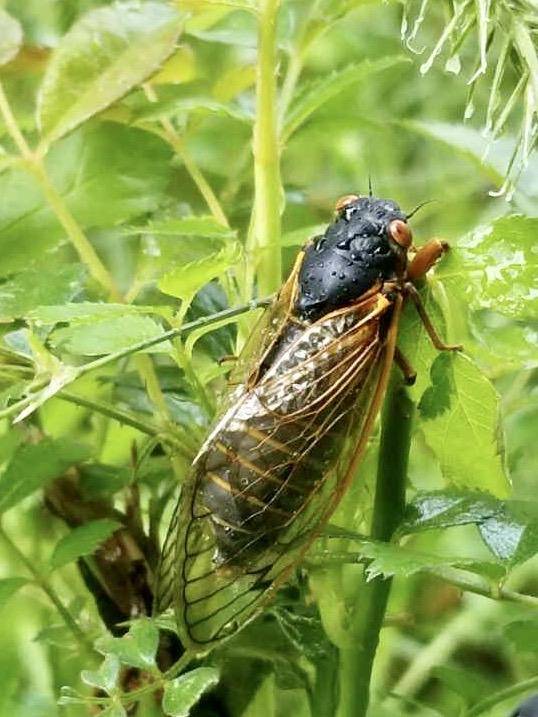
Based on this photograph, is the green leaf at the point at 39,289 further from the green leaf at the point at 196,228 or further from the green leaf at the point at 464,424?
the green leaf at the point at 464,424

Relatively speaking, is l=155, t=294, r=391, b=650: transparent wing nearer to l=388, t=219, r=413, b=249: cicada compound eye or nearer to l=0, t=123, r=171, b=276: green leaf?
l=388, t=219, r=413, b=249: cicada compound eye

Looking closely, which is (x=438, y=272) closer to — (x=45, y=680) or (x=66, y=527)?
(x=66, y=527)

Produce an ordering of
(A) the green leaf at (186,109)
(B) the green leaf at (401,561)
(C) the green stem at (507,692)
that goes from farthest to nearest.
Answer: (A) the green leaf at (186,109), (C) the green stem at (507,692), (B) the green leaf at (401,561)

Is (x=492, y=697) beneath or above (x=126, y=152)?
beneath

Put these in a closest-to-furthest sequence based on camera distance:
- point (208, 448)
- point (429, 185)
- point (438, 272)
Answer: point (438, 272)
point (208, 448)
point (429, 185)

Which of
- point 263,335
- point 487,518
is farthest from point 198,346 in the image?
point 487,518

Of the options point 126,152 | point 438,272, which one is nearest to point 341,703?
point 438,272

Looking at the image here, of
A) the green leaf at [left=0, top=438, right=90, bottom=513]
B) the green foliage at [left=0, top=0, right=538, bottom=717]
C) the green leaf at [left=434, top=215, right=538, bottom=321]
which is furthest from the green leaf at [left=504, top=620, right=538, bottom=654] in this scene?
the green leaf at [left=0, top=438, right=90, bottom=513]

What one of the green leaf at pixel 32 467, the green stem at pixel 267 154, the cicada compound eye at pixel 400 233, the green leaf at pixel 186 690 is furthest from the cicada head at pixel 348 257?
the green leaf at pixel 186 690
